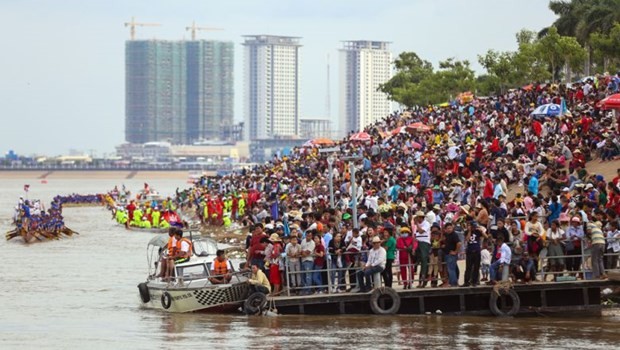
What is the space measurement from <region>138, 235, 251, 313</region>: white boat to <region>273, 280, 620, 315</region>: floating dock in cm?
126

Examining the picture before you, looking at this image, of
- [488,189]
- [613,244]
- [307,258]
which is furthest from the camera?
[488,189]

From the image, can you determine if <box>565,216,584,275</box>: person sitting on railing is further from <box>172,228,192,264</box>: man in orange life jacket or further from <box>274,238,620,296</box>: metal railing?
<box>172,228,192,264</box>: man in orange life jacket

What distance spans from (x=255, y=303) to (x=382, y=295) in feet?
9.00

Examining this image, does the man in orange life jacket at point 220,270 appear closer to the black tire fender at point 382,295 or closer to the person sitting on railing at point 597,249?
the black tire fender at point 382,295

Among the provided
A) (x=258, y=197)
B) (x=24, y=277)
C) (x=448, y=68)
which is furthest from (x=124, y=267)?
(x=448, y=68)

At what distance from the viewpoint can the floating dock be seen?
30.4m

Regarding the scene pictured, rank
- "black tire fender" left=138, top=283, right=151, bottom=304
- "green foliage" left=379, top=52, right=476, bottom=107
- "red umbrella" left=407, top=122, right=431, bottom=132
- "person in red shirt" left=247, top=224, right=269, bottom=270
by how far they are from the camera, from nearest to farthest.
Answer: "person in red shirt" left=247, top=224, right=269, bottom=270 < "black tire fender" left=138, top=283, right=151, bottom=304 < "red umbrella" left=407, top=122, right=431, bottom=132 < "green foliage" left=379, top=52, right=476, bottom=107

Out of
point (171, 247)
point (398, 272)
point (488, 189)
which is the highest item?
point (488, 189)

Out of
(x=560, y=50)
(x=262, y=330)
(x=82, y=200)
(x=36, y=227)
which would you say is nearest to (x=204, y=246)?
A: (x=262, y=330)

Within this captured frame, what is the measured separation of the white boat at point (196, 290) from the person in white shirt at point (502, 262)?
5.27m

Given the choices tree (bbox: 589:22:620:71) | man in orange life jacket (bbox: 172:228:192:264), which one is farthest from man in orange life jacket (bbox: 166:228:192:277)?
tree (bbox: 589:22:620:71)

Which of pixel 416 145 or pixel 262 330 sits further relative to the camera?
pixel 416 145

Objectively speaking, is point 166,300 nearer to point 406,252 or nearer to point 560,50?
point 406,252

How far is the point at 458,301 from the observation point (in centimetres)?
3070
